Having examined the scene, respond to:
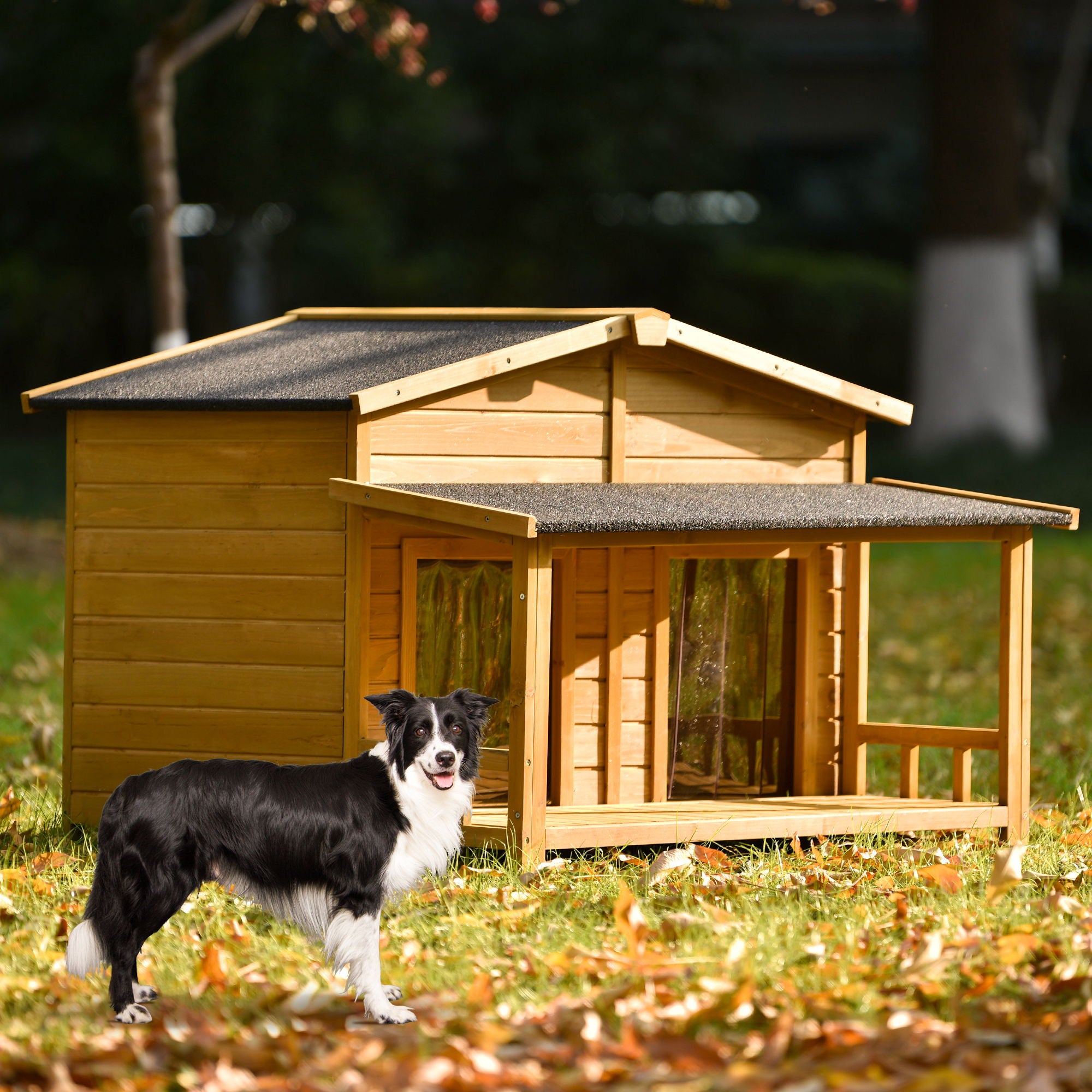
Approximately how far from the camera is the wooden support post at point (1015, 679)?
265 inches

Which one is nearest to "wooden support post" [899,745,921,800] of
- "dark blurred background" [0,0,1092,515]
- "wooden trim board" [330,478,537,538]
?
"wooden trim board" [330,478,537,538]

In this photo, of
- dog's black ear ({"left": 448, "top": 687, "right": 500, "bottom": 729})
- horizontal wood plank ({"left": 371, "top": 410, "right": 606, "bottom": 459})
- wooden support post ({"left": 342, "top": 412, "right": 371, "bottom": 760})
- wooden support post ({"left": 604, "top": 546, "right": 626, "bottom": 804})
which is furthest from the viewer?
wooden support post ({"left": 604, "top": 546, "right": 626, "bottom": 804})

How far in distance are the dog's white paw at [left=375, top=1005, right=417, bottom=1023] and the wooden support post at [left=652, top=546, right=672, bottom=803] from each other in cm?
290

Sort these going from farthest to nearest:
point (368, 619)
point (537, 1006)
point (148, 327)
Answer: point (148, 327) → point (368, 619) → point (537, 1006)

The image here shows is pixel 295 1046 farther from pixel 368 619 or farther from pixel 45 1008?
pixel 368 619

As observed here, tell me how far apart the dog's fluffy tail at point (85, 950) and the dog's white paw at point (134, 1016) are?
0.69 ft

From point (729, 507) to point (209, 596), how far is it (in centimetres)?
232

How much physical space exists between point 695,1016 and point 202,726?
3.24 meters

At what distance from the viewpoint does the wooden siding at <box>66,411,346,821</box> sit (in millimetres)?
6652

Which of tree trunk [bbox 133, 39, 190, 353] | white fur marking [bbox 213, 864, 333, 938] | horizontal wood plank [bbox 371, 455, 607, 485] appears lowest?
white fur marking [bbox 213, 864, 333, 938]

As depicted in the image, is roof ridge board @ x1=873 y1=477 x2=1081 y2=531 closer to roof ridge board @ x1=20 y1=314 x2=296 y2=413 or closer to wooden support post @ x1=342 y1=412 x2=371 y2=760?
Result: wooden support post @ x1=342 y1=412 x2=371 y2=760

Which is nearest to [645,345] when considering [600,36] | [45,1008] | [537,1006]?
[537,1006]

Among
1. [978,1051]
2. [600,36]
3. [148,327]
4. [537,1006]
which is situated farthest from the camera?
[148,327]

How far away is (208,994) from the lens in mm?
4648
